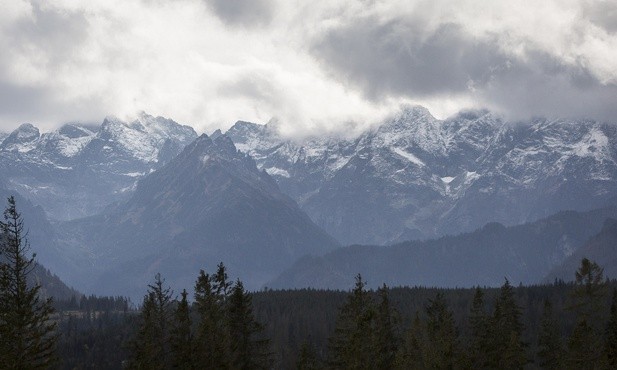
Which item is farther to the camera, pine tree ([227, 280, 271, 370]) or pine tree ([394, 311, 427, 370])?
pine tree ([394, 311, 427, 370])

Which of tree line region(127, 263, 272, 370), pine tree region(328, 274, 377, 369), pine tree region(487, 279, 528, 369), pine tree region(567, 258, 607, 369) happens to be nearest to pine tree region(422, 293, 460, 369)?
pine tree region(487, 279, 528, 369)

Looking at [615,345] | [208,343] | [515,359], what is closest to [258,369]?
[208,343]

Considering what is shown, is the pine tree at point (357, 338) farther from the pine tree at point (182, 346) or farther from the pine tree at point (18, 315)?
the pine tree at point (18, 315)

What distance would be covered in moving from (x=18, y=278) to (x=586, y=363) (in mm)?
54071

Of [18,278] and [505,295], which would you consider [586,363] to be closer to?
[505,295]

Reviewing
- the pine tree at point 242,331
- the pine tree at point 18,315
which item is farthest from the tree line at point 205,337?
→ the pine tree at point 18,315

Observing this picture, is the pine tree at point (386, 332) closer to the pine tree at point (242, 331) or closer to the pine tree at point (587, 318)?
the pine tree at point (242, 331)

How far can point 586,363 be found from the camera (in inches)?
3497

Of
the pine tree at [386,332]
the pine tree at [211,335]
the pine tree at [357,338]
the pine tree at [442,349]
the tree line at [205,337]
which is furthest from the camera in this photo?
the pine tree at [386,332]

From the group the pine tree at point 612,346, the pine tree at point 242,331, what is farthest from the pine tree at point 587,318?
the pine tree at point 242,331

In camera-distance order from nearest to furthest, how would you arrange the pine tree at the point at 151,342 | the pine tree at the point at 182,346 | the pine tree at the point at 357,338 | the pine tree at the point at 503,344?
the pine tree at the point at 357,338, the pine tree at the point at 151,342, the pine tree at the point at 182,346, the pine tree at the point at 503,344

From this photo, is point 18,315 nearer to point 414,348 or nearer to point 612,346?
point 414,348

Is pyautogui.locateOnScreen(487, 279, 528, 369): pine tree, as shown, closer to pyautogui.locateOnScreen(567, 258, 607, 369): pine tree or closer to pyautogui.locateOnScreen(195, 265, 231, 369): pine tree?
pyautogui.locateOnScreen(567, 258, 607, 369): pine tree

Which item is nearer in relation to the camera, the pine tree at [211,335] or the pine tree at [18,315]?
the pine tree at [18,315]
